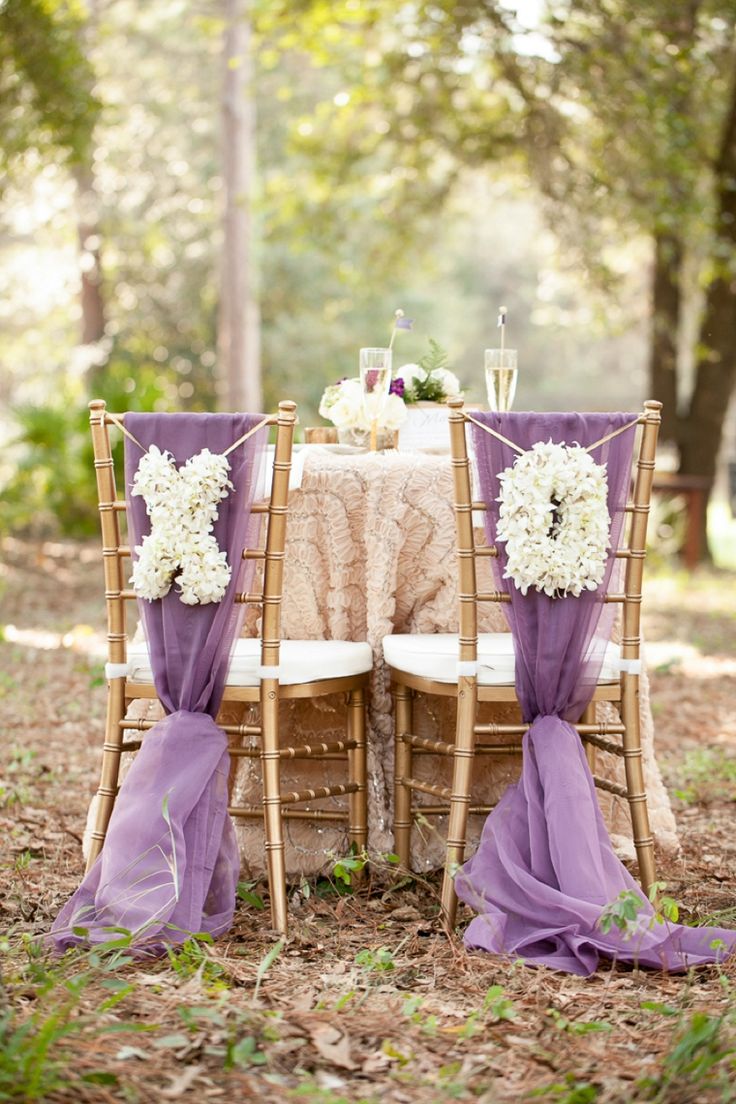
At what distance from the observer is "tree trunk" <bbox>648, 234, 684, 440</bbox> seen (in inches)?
433

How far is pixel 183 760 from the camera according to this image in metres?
3.02

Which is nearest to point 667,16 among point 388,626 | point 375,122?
point 375,122

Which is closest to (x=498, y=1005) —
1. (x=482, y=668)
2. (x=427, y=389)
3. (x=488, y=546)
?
(x=482, y=668)

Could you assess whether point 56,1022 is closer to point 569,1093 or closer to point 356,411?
point 569,1093

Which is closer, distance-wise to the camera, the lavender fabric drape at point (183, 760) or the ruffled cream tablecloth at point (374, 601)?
the lavender fabric drape at point (183, 760)

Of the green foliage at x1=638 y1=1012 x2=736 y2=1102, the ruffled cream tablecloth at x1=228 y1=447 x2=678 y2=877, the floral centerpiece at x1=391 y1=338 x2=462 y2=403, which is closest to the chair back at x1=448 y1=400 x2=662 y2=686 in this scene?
the ruffled cream tablecloth at x1=228 y1=447 x2=678 y2=877

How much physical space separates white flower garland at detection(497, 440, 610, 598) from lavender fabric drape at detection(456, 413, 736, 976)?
6cm

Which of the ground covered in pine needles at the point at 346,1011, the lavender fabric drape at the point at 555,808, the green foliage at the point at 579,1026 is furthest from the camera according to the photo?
the lavender fabric drape at the point at 555,808

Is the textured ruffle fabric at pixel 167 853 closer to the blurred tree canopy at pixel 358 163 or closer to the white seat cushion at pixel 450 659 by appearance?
the white seat cushion at pixel 450 659

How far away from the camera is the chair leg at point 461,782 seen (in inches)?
121

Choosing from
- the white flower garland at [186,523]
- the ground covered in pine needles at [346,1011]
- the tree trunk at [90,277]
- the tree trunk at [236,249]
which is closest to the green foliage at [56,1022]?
the ground covered in pine needles at [346,1011]

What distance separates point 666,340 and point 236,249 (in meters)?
5.15

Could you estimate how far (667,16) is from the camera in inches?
358

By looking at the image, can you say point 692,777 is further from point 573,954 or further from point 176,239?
point 176,239
